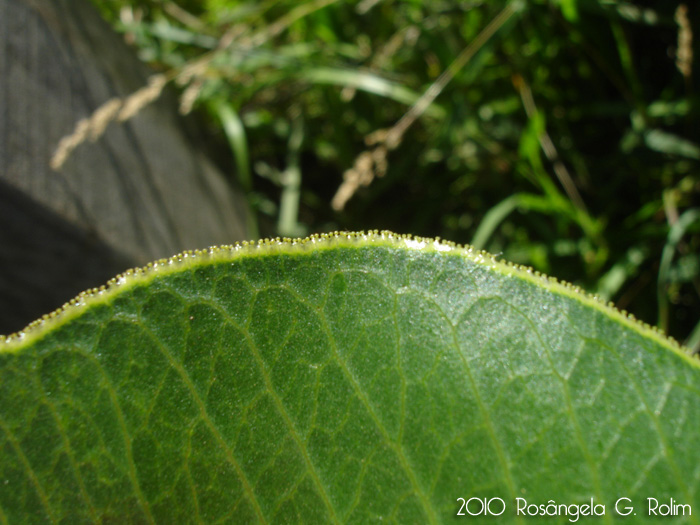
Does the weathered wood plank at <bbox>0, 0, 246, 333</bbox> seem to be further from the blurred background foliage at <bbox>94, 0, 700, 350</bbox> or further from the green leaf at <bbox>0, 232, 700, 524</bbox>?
the green leaf at <bbox>0, 232, 700, 524</bbox>

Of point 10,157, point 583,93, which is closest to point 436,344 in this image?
point 10,157

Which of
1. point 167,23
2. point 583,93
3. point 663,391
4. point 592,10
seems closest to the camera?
point 663,391

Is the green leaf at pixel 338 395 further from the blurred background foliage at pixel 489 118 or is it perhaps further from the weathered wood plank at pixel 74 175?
the blurred background foliage at pixel 489 118

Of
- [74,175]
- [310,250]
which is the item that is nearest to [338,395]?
[310,250]

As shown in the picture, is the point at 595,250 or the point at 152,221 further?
the point at 595,250

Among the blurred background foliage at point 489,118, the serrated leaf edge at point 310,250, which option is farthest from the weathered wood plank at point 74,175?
the serrated leaf edge at point 310,250

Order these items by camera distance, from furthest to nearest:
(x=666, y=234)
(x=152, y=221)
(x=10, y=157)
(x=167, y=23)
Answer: (x=167, y=23), (x=666, y=234), (x=152, y=221), (x=10, y=157)

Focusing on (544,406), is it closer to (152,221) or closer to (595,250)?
(152,221)
